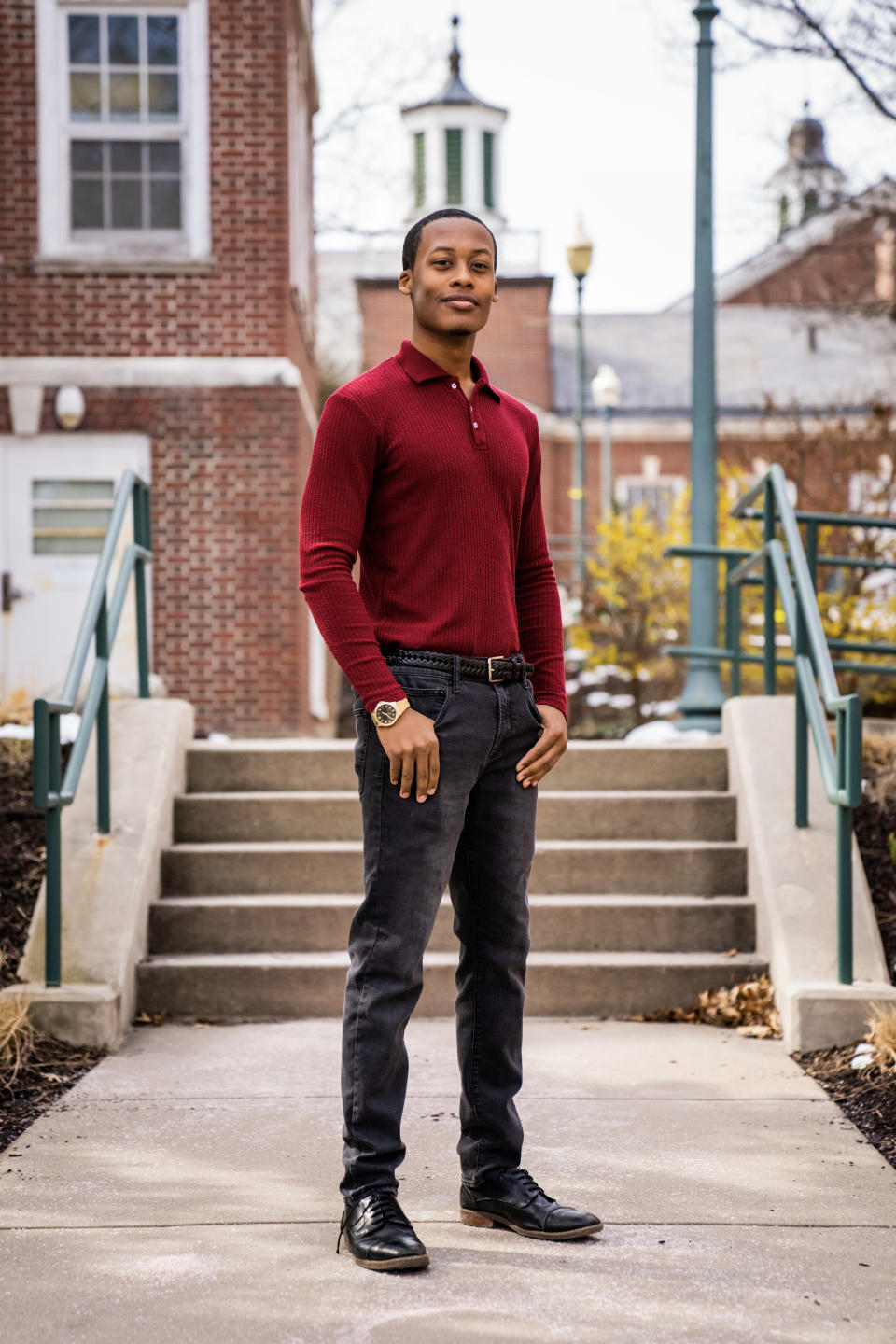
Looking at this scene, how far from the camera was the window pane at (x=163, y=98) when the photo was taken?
1077 centimetres

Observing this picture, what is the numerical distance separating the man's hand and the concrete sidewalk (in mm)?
961

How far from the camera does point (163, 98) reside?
10.8 metres

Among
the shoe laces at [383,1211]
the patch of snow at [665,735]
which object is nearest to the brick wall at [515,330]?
the patch of snow at [665,735]

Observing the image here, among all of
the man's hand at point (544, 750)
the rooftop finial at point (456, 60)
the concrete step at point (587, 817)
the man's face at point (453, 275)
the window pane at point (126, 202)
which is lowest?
the concrete step at point (587, 817)

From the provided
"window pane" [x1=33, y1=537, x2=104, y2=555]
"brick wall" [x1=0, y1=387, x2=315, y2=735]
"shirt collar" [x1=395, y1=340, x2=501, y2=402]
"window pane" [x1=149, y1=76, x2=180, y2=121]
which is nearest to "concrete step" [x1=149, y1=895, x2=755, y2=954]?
"shirt collar" [x1=395, y1=340, x2=501, y2=402]

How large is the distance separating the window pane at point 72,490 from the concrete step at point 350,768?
4782 millimetres

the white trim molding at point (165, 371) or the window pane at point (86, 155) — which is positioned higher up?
the window pane at point (86, 155)

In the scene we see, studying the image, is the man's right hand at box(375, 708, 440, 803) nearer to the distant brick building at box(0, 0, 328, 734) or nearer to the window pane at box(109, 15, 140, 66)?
Result: the distant brick building at box(0, 0, 328, 734)

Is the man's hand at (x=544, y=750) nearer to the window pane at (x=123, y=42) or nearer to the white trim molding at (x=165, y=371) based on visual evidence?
the white trim molding at (x=165, y=371)

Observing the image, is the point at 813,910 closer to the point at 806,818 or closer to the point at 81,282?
the point at 806,818

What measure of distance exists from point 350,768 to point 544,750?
324 centimetres

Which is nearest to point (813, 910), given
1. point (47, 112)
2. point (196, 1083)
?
point (196, 1083)

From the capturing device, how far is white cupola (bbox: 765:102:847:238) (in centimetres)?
1266

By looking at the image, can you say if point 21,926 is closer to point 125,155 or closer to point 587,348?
point 125,155
